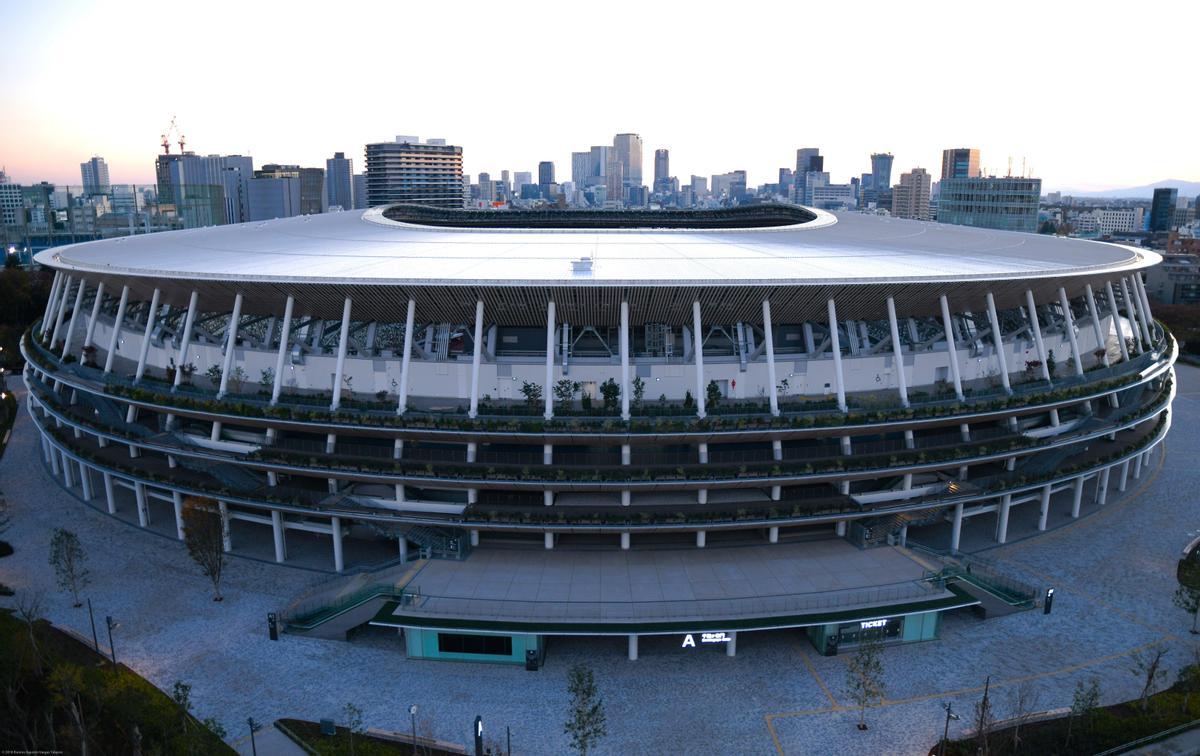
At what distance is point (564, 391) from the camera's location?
4556 centimetres

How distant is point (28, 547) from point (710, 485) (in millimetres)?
43384

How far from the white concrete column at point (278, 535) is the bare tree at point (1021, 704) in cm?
3928

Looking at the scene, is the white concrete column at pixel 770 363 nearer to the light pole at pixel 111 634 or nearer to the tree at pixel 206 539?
the tree at pixel 206 539

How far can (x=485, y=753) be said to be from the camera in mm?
31016

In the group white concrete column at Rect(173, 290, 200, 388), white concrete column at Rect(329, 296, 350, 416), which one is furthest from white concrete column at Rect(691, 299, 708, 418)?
white concrete column at Rect(173, 290, 200, 388)

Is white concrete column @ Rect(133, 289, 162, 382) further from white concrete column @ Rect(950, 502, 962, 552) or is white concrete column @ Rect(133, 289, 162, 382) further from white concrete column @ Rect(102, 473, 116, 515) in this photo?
white concrete column @ Rect(950, 502, 962, 552)

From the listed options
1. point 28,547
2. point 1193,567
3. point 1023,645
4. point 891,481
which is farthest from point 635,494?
point 28,547

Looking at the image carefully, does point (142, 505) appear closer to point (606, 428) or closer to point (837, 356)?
point (606, 428)

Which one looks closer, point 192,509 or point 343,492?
point 192,509

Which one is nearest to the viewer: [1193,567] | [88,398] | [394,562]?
[1193,567]

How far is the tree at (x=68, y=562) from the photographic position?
136ft

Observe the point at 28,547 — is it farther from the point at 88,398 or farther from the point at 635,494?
the point at 635,494

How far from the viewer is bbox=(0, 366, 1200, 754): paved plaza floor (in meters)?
32.6

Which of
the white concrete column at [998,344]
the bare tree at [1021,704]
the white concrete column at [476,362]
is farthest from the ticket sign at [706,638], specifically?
the white concrete column at [998,344]
